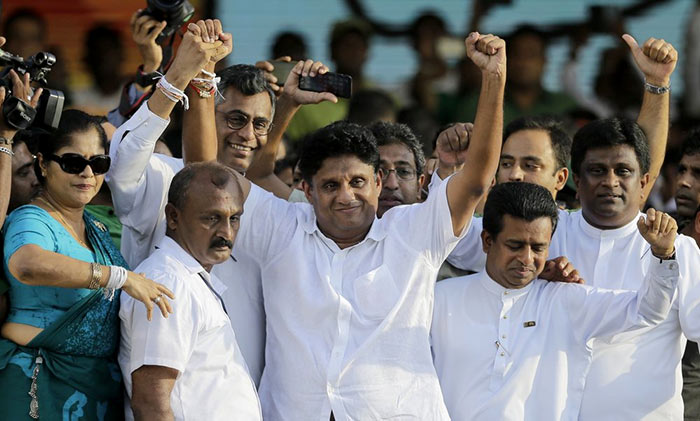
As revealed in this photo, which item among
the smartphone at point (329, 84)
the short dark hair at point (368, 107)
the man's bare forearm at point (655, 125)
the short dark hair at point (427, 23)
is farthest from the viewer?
the short dark hair at point (427, 23)

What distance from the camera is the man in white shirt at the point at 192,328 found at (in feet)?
13.5

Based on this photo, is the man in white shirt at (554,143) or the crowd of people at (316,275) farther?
the man in white shirt at (554,143)

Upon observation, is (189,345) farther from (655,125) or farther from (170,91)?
(655,125)

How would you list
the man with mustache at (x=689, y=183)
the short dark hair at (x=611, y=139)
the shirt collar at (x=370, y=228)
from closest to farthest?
the shirt collar at (x=370, y=228) < the short dark hair at (x=611, y=139) < the man with mustache at (x=689, y=183)

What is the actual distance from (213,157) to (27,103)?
883 mm

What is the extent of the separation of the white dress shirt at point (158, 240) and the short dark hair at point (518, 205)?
3.30 ft

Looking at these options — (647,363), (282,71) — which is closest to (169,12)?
(282,71)

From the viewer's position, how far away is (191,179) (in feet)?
14.6

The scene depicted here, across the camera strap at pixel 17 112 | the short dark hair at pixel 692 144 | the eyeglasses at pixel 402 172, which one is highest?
the short dark hair at pixel 692 144

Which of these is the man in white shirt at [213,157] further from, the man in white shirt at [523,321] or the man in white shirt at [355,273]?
the man in white shirt at [523,321]

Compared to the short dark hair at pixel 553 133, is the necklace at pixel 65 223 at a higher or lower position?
lower

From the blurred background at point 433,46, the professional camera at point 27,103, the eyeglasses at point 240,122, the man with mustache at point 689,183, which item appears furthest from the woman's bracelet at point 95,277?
the blurred background at point 433,46

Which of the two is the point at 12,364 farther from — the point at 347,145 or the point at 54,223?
the point at 347,145

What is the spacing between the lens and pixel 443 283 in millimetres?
4914
